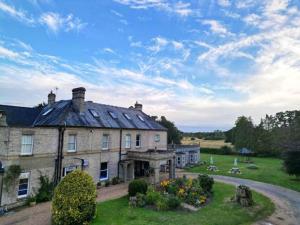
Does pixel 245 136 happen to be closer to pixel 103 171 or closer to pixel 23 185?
pixel 103 171

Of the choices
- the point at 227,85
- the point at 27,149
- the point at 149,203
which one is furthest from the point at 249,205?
the point at 27,149

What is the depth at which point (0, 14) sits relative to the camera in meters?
17.3

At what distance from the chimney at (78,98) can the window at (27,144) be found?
6854 mm

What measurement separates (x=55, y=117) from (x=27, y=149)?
17.2ft

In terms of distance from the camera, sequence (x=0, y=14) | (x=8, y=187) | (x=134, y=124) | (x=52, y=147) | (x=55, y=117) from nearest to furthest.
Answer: (x=0, y=14) < (x=8, y=187) < (x=52, y=147) < (x=55, y=117) < (x=134, y=124)

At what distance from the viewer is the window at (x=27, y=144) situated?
19.8 m

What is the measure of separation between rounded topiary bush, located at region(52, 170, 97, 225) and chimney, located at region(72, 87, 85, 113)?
11.7 m

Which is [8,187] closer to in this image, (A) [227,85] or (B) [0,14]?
(B) [0,14]

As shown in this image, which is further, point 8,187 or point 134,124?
point 134,124

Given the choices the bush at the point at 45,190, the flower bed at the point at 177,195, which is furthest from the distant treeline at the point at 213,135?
the bush at the point at 45,190

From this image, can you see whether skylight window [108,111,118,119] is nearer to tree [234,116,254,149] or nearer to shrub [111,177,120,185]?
shrub [111,177,120,185]

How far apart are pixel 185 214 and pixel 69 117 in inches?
570

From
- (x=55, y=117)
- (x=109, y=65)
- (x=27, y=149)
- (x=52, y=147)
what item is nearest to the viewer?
(x=27, y=149)

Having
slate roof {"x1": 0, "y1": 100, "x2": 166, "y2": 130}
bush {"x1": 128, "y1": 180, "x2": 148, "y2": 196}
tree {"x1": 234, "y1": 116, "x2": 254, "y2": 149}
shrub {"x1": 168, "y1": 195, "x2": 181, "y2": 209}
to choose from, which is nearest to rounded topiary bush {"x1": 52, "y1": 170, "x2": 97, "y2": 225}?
bush {"x1": 128, "y1": 180, "x2": 148, "y2": 196}
